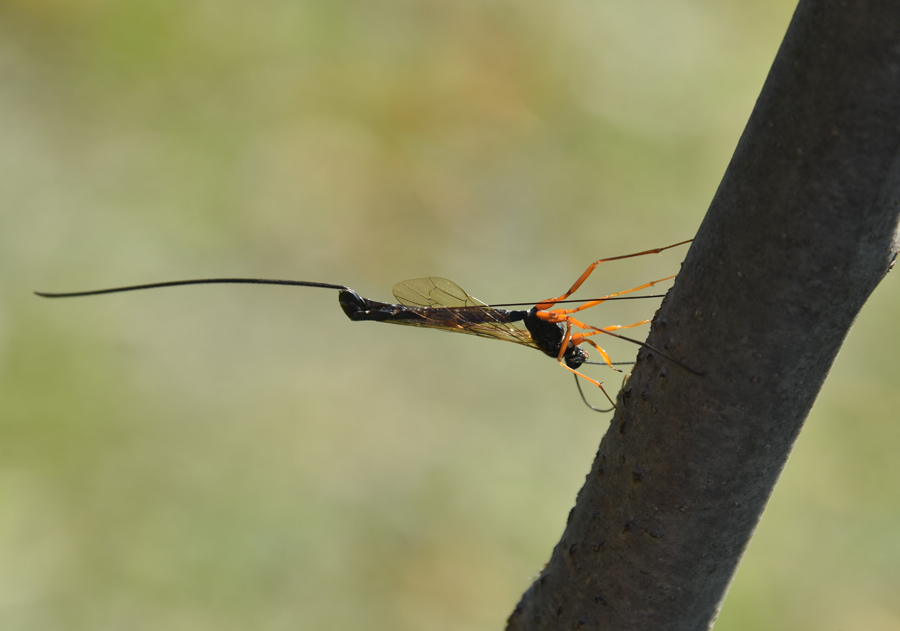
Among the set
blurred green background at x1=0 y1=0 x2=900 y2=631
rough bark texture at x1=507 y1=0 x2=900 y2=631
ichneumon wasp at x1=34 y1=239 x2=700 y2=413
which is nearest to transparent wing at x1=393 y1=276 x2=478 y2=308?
ichneumon wasp at x1=34 y1=239 x2=700 y2=413

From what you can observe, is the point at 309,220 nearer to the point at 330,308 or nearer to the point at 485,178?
the point at 330,308

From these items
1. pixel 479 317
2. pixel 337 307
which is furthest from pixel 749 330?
pixel 337 307

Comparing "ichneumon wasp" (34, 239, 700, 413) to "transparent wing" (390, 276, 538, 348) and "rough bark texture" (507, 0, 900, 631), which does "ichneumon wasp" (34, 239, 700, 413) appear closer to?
"transparent wing" (390, 276, 538, 348)

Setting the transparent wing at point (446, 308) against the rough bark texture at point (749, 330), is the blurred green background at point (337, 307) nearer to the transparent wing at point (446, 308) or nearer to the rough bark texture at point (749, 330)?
the transparent wing at point (446, 308)

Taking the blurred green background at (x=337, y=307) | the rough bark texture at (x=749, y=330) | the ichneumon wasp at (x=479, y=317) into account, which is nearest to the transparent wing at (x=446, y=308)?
the ichneumon wasp at (x=479, y=317)

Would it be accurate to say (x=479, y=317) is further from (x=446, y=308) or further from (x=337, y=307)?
(x=337, y=307)
